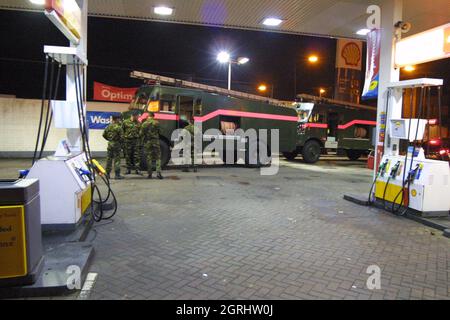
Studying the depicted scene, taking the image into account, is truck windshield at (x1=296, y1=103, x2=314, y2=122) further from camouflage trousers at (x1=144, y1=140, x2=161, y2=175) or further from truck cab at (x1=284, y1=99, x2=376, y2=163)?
camouflage trousers at (x1=144, y1=140, x2=161, y2=175)

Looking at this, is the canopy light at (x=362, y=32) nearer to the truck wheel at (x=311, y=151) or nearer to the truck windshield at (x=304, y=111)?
the truck windshield at (x=304, y=111)

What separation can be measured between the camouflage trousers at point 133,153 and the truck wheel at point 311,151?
29.8 feet

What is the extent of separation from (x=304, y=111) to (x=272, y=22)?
8.26 m

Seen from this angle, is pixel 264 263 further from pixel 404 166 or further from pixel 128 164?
pixel 128 164

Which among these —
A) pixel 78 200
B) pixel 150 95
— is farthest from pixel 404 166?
pixel 150 95

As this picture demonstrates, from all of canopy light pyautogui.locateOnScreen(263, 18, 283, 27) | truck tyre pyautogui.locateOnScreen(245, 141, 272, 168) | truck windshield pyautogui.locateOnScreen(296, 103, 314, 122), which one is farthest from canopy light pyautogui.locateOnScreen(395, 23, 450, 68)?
truck windshield pyautogui.locateOnScreen(296, 103, 314, 122)

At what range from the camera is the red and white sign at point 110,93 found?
18594 mm

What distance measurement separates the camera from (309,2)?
9391 millimetres

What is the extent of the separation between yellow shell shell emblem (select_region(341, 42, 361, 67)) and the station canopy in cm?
1179

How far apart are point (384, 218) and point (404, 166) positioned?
3.56 ft

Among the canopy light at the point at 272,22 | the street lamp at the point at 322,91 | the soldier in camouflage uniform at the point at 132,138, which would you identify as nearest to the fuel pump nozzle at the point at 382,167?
the canopy light at the point at 272,22

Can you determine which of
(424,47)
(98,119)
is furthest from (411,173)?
(98,119)

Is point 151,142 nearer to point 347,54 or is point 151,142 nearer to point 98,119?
point 98,119

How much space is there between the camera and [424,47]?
7.33 meters
